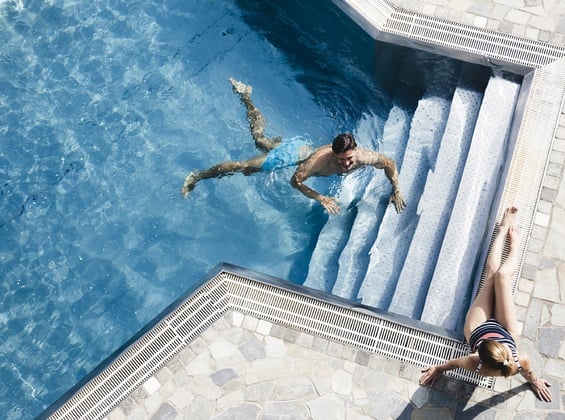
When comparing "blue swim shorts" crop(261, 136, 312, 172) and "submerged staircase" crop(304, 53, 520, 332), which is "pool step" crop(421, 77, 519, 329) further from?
"blue swim shorts" crop(261, 136, 312, 172)

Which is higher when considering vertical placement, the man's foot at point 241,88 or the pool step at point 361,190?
the man's foot at point 241,88

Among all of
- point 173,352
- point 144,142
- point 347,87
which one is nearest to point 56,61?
point 144,142

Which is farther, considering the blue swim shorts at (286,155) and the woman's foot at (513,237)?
the blue swim shorts at (286,155)

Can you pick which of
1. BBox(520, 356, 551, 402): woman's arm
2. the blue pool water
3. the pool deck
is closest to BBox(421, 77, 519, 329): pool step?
the pool deck

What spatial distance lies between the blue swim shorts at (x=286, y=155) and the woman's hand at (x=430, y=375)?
7.37 ft

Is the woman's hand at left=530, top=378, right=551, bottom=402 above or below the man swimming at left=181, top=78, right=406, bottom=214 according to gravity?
below

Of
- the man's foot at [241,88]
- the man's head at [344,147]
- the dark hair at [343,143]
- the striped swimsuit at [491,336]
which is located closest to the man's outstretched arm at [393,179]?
the man's head at [344,147]

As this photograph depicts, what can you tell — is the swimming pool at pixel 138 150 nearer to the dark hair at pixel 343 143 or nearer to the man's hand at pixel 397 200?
the man's hand at pixel 397 200

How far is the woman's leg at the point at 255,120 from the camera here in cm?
717

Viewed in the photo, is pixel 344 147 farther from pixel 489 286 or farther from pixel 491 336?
pixel 491 336

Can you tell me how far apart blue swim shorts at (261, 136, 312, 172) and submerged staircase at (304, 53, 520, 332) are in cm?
62

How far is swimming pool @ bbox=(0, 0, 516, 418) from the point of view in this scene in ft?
23.5

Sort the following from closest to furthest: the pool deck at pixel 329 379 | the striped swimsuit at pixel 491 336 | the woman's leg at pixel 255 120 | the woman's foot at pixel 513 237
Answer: the striped swimsuit at pixel 491 336 → the pool deck at pixel 329 379 → the woman's foot at pixel 513 237 → the woman's leg at pixel 255 120

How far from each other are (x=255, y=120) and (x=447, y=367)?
302 cm
